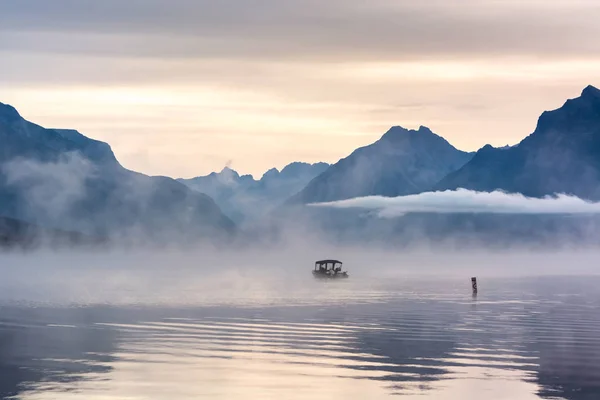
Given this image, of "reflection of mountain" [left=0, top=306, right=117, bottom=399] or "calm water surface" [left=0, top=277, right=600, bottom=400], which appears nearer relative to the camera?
"calm water surface" [left=0, top=277, right=600, bottom=400]

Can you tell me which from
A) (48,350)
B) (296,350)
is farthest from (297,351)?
(48,350)

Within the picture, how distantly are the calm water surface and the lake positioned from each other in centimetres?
11

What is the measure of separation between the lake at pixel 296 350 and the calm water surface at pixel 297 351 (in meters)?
0.11

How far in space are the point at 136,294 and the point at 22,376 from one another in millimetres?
85965

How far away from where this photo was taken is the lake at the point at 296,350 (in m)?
56.0

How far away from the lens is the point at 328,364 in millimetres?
64750

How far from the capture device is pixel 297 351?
71750mm

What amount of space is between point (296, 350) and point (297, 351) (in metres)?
0.63

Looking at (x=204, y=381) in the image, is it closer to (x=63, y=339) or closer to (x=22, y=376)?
(x=22, y=376)

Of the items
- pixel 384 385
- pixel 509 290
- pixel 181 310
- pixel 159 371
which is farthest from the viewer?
pixel 509 290

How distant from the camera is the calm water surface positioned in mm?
55906

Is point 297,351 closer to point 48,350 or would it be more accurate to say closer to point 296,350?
point 296,350

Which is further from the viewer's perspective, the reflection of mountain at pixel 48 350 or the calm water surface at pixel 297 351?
the reflection of mountain at pixel 48 350

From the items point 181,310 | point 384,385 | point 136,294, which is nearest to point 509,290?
point 136,294
